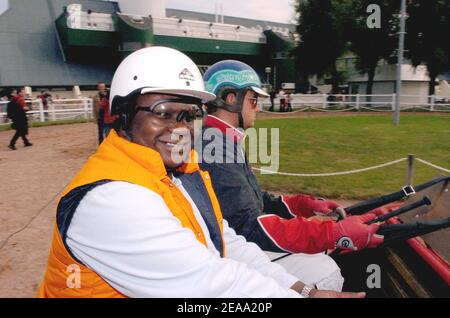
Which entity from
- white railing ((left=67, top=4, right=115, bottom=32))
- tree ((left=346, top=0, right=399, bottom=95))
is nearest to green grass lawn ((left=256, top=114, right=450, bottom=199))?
tree ((left=346, top=0, right=399, bottom=95))

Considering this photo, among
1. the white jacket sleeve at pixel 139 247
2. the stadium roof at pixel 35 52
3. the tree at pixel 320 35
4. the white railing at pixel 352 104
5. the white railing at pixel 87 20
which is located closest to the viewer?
the white jacket sleeve at pixel 139 247

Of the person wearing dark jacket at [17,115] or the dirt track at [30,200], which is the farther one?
the person wearing dark jacket at [17,115]

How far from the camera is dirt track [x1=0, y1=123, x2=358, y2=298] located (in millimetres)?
4078

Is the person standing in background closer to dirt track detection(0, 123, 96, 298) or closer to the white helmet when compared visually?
dirt track detection(0, 123, 96, 298)

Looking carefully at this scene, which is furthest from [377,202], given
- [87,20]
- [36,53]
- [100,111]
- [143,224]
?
[36,53]

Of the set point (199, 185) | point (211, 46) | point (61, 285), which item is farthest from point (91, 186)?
point (211, 46)

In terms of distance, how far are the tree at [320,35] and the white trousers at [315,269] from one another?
32196 millimetres

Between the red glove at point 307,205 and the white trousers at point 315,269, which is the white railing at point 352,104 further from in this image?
the white trousers at point 315,269

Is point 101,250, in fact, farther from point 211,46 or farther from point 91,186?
point 211,46

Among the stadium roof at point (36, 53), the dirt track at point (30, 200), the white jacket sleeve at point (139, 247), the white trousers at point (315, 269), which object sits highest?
the stadium roof at point (36, 53)

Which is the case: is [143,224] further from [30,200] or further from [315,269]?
[30,200]

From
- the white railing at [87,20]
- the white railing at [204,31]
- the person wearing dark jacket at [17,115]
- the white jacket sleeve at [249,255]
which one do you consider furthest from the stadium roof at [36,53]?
the white jacket sleeve at [249,255]

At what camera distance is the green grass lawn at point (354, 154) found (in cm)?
739

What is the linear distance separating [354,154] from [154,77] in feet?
31.7
